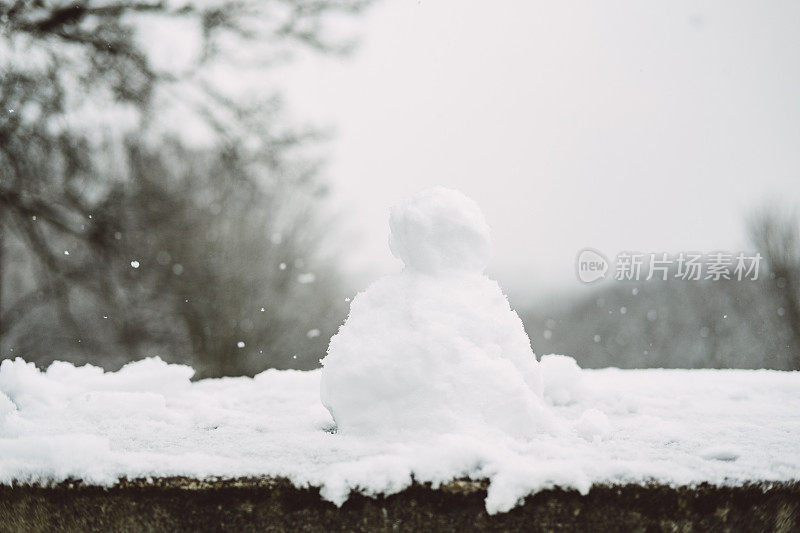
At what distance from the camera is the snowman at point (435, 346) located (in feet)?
7.51

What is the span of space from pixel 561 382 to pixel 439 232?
1080 mm

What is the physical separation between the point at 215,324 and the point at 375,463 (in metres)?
13.8

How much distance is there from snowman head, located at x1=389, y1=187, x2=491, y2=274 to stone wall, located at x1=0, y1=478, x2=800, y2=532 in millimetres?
932

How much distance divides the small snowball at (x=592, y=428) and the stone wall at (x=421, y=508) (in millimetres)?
442

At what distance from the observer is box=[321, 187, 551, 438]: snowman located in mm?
2289

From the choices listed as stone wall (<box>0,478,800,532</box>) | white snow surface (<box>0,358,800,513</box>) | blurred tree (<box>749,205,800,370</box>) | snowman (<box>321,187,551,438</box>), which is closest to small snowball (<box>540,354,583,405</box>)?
white snow surface (<box>0,358,800,513</box>)

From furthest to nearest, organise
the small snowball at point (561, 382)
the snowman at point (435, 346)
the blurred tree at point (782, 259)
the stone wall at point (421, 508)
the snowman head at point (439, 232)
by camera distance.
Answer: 1. the blurred tree at point (782, 259)
2. the small snowball at point (561, 382)
3. the snowman head at point (439, 232)
4. the snowman at point (435, 346)
5. the stone wall at point (421, 508)

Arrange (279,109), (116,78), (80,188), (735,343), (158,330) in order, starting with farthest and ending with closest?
(735,343) < (158,330) < (80,188) < (279,109) < (116,78)

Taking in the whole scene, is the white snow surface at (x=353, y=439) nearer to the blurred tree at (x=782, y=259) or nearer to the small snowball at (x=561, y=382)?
the small snowball at (x=561, y=382)

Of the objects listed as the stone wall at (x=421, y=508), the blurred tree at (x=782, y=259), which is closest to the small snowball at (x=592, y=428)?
the stone wall at (x=421, y=508)

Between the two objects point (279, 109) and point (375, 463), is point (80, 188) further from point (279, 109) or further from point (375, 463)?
point (375, 463)

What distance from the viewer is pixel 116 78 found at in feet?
21.9

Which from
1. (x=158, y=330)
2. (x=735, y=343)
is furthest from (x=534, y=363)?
Result: (x=735, y=343)

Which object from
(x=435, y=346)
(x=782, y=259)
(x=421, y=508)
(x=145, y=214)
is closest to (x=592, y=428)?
(x=435, y=346)
